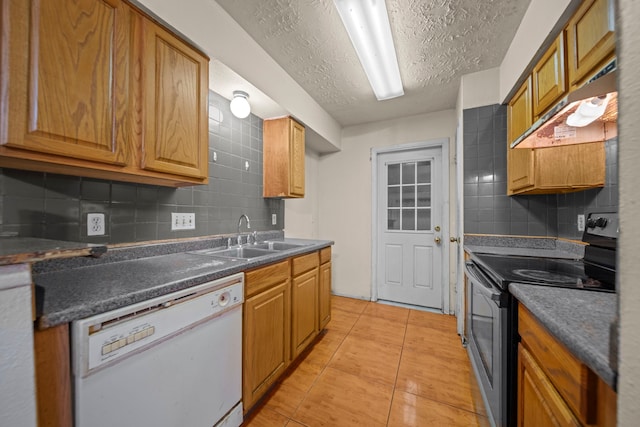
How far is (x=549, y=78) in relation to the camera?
54.1 inches

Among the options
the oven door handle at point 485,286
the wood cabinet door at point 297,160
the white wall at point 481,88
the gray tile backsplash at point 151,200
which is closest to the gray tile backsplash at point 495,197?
the white wall at point 481,88

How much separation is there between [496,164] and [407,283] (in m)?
1.68

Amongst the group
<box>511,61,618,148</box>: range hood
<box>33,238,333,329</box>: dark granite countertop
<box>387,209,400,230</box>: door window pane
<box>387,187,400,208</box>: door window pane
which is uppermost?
<box>511,61,618,148</box>: range hood

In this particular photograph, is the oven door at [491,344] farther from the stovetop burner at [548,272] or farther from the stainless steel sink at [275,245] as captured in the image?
the stainless steel sink at [275,245]

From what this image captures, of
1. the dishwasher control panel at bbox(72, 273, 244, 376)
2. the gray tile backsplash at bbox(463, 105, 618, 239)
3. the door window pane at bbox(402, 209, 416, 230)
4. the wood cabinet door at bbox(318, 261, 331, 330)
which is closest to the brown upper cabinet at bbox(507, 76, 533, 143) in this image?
the gray tile backsplash at bbox(463, 105, 618, 239)

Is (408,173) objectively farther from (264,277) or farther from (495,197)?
(264,277)

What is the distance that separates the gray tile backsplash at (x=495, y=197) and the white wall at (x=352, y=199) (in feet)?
2.96

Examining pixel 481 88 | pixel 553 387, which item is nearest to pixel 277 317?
pixel 553 387

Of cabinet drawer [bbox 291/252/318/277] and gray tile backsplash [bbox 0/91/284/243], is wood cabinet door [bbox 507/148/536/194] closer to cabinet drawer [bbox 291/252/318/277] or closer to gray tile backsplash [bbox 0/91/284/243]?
cabinet drawer [bbox 291/252/318/277]

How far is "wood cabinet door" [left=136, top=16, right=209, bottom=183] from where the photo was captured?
1.13 meters

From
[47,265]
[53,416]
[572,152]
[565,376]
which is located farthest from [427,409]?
[47,265]

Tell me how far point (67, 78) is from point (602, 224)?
2.55 metres

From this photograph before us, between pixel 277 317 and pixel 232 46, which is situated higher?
pixel 232 46

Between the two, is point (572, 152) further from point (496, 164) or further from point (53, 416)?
point (53, 416)
